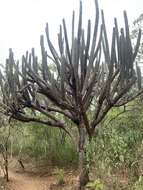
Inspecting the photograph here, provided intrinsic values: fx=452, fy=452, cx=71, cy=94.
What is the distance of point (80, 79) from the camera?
8977 millimetres

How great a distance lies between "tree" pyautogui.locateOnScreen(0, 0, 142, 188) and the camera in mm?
8695

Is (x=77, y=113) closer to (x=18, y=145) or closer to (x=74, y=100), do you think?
(x=74, y=100)

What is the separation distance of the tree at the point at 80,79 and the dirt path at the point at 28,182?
83.2 inches

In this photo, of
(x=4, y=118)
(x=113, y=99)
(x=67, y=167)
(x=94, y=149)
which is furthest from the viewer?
(x=67, y=167)

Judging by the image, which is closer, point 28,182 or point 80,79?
point 80,79

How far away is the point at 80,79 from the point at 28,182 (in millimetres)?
4179

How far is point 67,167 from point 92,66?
4.63m

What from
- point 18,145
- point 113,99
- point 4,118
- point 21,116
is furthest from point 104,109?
point 18,145

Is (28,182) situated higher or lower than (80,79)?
lower

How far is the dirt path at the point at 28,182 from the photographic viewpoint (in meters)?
11.2

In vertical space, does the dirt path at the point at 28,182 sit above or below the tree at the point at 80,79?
below

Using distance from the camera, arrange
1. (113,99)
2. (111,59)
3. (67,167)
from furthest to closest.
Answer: (67,167), (113,99), (111,59)

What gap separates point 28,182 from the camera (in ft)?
39.2

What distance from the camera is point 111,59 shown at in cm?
852
